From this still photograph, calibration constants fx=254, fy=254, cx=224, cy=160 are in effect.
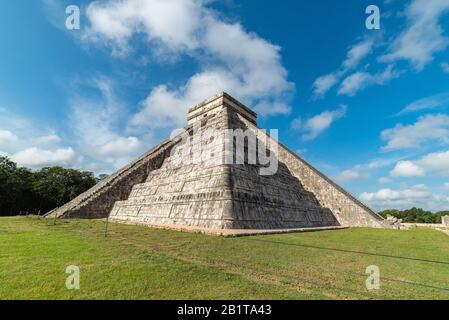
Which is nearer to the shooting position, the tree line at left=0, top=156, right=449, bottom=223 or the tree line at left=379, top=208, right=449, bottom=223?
the tree line at left=0, top=156, right=449, bottom=223

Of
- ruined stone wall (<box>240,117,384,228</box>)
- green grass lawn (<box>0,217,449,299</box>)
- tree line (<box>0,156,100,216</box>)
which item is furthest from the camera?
tree line (<box>0,156,100,216</box>)

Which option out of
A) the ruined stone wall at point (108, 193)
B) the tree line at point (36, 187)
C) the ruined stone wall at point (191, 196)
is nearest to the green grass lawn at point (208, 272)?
the ruined stone wall at point (191, 196)

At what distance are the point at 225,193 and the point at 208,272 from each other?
7564mm

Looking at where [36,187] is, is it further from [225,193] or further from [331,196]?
[331,196]

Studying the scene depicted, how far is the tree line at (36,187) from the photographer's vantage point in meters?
32.1

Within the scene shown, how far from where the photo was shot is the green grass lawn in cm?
383

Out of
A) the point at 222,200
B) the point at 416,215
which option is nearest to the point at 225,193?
the point at 222,200

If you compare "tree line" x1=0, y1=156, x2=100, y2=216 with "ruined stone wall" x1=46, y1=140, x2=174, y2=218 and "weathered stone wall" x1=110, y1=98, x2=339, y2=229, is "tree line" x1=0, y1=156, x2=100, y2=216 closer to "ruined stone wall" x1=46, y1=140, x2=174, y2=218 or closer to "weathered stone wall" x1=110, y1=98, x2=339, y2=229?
"ruined stone wall" x1=46, y1=140, x2=174, y2=218

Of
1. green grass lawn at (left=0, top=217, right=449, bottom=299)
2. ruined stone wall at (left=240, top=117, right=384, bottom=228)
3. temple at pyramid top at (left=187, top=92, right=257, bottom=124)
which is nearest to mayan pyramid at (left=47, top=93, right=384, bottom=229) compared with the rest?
ruined stone wall at (left=240, top=117, right=384, bottom=228)

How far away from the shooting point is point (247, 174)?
49.8 ft

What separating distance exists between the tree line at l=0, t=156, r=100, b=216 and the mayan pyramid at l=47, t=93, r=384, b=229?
706 inches

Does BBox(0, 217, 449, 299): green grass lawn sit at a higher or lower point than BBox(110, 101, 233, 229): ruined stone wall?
lower

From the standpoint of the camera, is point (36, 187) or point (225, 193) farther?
point (36, 187)

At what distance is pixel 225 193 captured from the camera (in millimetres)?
12375
